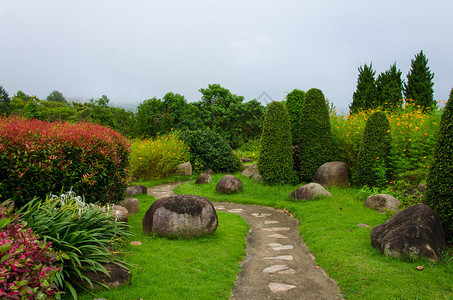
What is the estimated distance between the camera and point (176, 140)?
49.5ft

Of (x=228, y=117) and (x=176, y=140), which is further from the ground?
(x=228, y=117)

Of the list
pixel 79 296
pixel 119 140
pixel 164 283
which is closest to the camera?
pixel 79 296

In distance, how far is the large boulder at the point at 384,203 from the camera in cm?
661

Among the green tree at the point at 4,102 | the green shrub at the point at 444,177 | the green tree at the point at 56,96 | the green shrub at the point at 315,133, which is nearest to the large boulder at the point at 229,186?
the green shrub at the point at 315,133

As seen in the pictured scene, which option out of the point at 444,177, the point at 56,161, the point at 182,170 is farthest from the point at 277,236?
the point at 182,170

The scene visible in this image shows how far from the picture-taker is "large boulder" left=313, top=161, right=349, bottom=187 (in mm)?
10047

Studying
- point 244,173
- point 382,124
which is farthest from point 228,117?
point 382,124

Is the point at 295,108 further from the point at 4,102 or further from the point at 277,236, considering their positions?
the point at 4,102

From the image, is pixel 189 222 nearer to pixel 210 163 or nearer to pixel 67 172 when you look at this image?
pixel 67 172

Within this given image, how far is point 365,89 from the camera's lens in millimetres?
26422

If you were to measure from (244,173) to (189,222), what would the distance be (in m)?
8.70

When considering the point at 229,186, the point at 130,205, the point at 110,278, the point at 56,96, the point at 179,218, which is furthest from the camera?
the point at 56,96

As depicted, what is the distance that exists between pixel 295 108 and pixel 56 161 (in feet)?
32.5

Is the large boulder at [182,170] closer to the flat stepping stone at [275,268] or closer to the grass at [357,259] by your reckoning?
the grass at [357,259]
